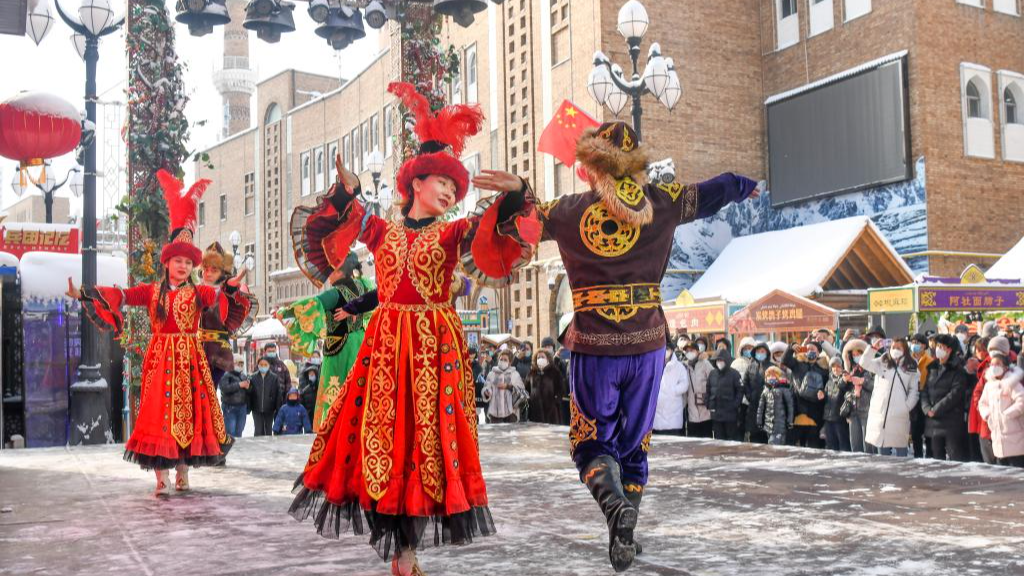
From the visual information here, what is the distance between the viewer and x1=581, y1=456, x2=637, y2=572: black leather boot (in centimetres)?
Answer: 389

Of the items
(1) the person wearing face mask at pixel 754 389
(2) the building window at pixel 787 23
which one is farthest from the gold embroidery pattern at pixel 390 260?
(2) the building window at pixel 787 23

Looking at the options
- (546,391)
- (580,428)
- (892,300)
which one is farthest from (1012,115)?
(580,428)

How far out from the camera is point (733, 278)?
863 inches

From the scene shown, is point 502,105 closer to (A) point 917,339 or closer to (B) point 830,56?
(B) point 830,56

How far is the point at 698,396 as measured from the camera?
11.6 metres

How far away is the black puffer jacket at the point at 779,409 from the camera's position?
34.0 feet

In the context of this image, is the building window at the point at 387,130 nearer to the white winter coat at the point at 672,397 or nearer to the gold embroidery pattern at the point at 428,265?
the white winter coat at the point at 672,397

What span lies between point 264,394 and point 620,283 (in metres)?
9.17

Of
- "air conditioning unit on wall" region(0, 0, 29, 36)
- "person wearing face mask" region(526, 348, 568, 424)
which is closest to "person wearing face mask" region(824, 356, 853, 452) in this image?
"person wearing face mask" region(526, 348, 568, 424)

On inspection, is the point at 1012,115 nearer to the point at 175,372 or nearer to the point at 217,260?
the point at 217,260

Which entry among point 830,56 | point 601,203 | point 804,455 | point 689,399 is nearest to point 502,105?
point 830,56

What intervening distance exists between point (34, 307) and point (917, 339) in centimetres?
1010

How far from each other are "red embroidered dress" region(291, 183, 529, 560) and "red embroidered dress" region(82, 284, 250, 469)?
9.52 feet

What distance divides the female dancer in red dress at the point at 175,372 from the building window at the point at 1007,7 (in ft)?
70.6
